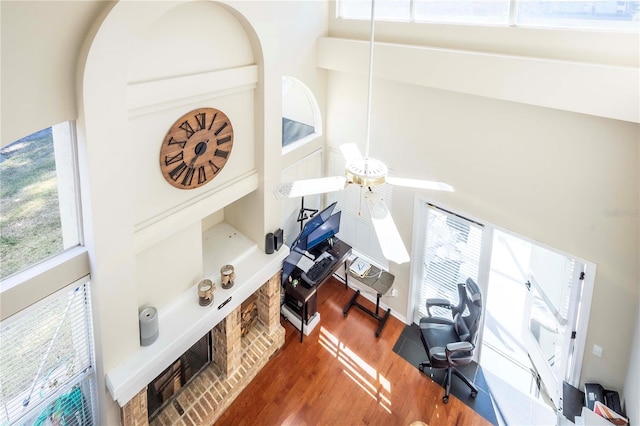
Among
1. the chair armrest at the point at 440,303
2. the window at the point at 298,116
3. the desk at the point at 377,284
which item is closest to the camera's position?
the chair armrest at the point at 440,303

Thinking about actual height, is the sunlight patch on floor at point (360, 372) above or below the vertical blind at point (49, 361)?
below

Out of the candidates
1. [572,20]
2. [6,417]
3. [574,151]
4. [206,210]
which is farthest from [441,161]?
[6,417]

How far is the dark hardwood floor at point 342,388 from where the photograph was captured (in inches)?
191

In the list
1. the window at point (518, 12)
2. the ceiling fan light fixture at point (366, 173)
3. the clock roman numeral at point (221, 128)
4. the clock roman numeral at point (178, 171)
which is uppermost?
the window at point (518, 12)

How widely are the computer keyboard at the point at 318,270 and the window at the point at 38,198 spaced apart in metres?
2.95

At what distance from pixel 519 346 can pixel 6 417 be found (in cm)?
568

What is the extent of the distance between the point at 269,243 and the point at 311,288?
0.91 meters

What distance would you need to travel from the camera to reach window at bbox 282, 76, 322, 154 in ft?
18.5

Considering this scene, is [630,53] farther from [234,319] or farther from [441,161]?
[234,319]

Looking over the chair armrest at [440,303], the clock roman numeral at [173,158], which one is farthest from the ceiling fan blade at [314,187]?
the chair armrest at [440,303]

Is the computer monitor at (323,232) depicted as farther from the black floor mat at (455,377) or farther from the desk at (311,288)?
the black floor mat at (455,377)

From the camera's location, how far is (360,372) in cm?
540

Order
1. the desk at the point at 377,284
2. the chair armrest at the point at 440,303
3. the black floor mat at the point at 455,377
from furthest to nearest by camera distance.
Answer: the desk at the point at 377,284, the chair armrest at the point at 440,303, the black floor mat at the point at 455,377

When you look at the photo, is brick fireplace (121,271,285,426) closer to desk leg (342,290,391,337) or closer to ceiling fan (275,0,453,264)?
desk leg (342,290,391,337)
